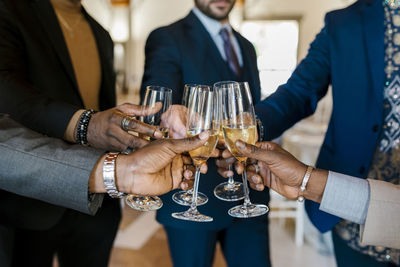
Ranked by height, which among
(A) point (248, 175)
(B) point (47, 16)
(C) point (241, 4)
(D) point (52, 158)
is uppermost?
(C) point (241, 4)

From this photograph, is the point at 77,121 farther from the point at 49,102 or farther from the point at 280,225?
the point at 280,225

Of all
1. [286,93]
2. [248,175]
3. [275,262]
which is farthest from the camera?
[275,262]

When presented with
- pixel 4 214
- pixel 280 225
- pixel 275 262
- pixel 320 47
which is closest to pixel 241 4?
pixel 280 225

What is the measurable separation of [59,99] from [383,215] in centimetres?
135

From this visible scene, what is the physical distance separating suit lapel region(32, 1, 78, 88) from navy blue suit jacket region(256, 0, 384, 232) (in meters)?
0.86

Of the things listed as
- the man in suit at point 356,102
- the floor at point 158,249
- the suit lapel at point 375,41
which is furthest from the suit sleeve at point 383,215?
the floor at point 158,249

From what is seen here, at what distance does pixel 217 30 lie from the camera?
4.79 feet

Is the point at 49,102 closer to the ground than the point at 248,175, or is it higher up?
higher up

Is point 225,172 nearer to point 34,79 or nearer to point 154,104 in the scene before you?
point 154,104

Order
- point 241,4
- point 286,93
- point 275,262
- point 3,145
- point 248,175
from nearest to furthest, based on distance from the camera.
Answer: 1. point 3,145
2. point 248,175
3. point 286,93
4. point 275,262
5. point 241,4

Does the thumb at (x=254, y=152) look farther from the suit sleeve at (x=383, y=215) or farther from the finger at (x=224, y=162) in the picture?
the suit sleeve at (x=383, y=215)

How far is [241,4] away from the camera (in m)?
8.75

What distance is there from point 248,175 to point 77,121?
649 millimetres

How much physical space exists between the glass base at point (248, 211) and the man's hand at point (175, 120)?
0.99 feet
